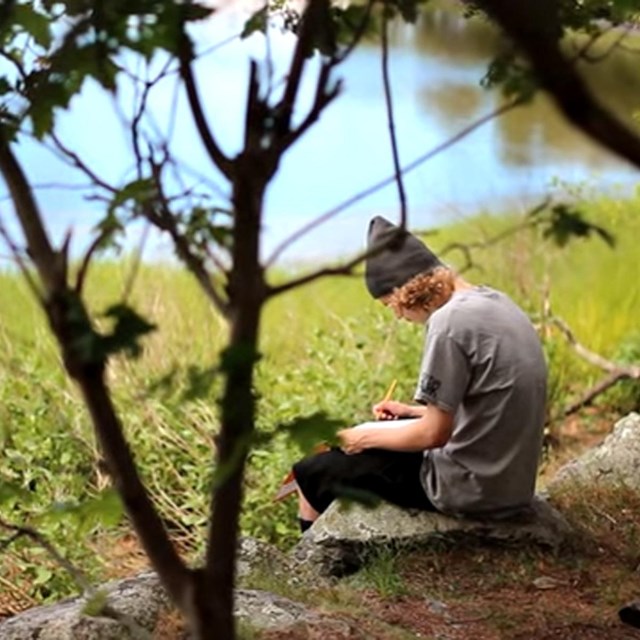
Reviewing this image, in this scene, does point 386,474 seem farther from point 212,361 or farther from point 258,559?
point 212,361

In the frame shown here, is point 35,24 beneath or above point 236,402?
above

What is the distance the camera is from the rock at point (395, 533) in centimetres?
390

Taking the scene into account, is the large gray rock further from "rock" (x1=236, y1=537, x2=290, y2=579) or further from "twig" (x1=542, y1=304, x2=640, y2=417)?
"twig" (x1=542, y1=304, x2=640, y2=417)

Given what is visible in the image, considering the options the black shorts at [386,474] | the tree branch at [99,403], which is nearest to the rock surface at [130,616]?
the black shorts at [386,474]

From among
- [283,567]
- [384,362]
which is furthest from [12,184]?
[384,362]

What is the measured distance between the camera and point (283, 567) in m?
3.85

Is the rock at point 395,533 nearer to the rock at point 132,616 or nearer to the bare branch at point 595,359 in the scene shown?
the rock at point 132,616

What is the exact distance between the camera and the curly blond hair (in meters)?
3.74

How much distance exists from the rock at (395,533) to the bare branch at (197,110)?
2.05 meters

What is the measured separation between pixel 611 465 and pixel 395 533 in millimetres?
965

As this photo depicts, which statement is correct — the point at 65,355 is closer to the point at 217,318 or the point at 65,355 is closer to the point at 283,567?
the point at 283,567

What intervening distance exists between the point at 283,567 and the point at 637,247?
15.1 feet

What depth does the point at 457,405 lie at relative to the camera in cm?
369

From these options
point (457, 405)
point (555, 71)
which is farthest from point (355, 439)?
point (555, 71)
